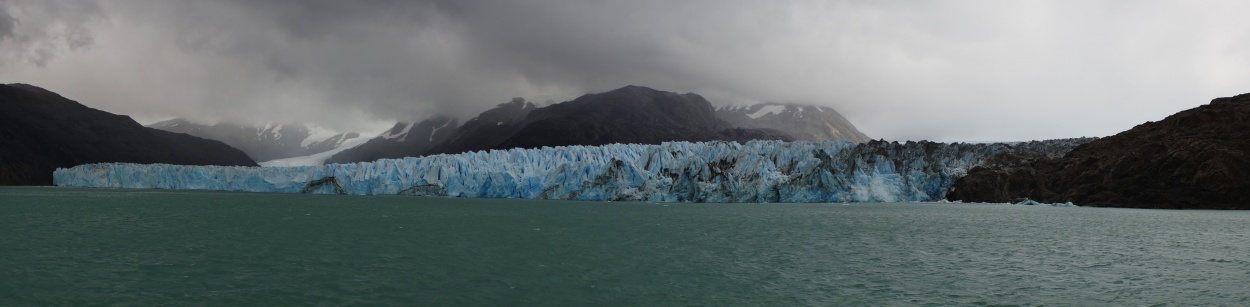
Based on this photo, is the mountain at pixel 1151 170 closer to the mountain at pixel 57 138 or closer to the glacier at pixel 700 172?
the glacier at pixel 700 172

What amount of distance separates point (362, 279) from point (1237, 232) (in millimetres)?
34971

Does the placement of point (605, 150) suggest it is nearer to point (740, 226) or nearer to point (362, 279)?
point (740, 226)

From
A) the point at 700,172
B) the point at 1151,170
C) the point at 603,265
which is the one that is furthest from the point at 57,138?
the point at 1151,170

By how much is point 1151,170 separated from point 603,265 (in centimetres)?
5690

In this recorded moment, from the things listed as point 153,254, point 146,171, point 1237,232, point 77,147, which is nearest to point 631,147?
point 1237,232

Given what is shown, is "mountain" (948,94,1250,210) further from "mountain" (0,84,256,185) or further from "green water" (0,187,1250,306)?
"mountain" (0,84,256,185)

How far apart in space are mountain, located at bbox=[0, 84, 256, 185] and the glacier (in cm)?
10583

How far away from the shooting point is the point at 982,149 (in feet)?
220

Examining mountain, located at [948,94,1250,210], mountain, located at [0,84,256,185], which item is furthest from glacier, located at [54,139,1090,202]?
mountain, located at [0,84,256,185]

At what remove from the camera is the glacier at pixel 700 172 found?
62.9m

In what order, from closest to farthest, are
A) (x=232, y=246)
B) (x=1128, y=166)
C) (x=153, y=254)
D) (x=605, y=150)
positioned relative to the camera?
(x=153, y=254) → (x=232, y=246) → (x=1128, y=166) → (x=605, y=150)

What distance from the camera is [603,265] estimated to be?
1814 cm

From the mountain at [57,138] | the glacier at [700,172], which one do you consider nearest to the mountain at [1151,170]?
the glacier at [700,172]

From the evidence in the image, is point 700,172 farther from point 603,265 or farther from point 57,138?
point 57,138
